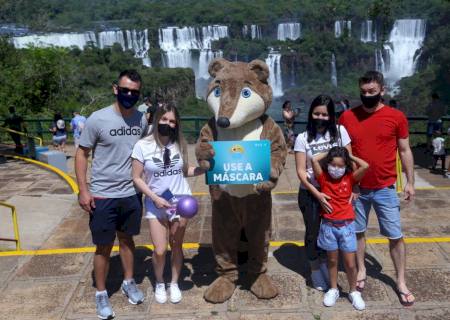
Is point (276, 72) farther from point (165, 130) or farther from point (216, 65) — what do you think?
point (165, 130)

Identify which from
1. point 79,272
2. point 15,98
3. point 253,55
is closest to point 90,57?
point 253,55

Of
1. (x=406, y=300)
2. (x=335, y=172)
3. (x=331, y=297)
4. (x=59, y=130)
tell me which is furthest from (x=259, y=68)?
(x=59, y=130)

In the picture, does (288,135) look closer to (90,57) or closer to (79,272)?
(79,272)

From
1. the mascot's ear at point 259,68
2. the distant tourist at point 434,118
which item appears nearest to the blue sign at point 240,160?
the mascot's ear at point 259,68

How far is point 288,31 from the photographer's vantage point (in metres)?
74.6

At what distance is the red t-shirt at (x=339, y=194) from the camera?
12.2 feet

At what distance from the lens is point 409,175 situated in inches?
152

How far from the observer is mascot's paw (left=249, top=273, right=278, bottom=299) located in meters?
4.08

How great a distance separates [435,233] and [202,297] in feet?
9.70

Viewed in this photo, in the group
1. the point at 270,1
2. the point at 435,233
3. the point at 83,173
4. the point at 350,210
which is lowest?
the point at 435,233

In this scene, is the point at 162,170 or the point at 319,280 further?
the point at 319,280

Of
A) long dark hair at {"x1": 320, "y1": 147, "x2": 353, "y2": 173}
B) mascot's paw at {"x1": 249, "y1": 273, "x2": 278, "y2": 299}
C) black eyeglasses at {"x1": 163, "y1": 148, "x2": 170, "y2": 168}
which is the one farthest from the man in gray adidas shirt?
long dark hair at {"x1": 320, "y1": 147, "x2": 353, "y2": 173}

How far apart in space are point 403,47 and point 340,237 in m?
65.5

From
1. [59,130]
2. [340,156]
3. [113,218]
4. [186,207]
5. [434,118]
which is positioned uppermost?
[340,156]
